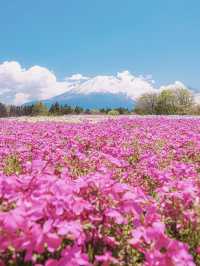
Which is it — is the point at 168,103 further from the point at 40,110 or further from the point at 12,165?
the point at 12,165

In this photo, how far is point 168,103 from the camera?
10950 centimetres

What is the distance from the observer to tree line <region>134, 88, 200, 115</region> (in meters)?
108

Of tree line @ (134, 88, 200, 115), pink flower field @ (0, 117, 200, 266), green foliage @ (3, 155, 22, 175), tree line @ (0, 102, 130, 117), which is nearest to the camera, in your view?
pink flower field @ (0, 117, 200, 266)

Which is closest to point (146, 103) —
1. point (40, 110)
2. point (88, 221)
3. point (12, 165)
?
point (40, 110)

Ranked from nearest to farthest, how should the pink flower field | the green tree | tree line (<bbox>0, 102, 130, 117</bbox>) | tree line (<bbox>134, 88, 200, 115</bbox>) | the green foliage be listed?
the pink flower field
the green foliage
tree line (<bbox>134, 88, 200, 115</bbox>)
the green tree
tree line (<bbox>0, 102, 130, 117</bbox>)

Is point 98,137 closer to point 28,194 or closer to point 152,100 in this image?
point 28,194

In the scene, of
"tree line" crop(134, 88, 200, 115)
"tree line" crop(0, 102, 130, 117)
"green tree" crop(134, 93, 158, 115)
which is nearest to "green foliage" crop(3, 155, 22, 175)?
"tree line" crop(134, 88, 200, 115)

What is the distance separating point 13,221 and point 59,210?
48cm

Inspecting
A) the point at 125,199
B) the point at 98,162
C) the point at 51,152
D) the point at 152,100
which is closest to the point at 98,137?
the point at 51,152

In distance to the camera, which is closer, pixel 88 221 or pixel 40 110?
pixel 88 221

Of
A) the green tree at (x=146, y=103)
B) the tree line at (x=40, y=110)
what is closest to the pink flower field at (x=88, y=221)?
the green tree at (x=146, y=103)

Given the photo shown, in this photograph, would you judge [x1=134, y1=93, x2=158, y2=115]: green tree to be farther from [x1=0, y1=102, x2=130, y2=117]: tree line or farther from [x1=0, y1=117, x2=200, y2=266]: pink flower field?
[x1=0, y1=117, x2=200, y2=266]: pink flower field

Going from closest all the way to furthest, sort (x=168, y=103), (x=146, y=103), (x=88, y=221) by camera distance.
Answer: (x=88, y=221) → (x=168, y=103) → (x=146, y=103)

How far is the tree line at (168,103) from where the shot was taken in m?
108
